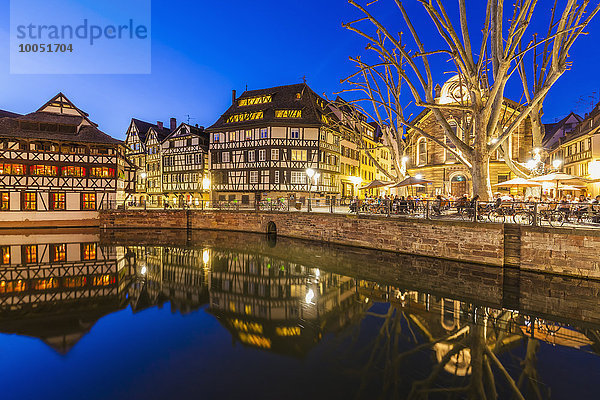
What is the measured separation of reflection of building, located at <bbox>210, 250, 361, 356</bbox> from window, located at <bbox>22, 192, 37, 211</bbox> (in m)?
24.9

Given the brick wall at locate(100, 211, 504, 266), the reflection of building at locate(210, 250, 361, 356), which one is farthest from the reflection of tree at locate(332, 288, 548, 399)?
the brick wall at locate(100, 211, 504, 266)

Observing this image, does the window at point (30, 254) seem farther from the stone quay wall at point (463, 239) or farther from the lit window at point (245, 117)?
the lit window at point (245, 117)

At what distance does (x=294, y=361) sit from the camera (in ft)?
20.8

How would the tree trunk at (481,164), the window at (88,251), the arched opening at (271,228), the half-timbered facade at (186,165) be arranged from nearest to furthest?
the tree trunk at (481,164), the window at (88,251), the arched opening at (271,228), the half-timbered facade at (186,165)

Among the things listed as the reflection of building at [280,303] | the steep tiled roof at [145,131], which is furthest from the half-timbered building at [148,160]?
the reflection of building at [280,303]

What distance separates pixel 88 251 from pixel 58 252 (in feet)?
4.84

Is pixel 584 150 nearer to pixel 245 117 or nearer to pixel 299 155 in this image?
pixel 299 155

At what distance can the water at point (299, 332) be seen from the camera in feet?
17.9

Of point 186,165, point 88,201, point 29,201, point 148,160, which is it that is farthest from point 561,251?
point 148,160

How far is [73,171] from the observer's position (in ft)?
99.9

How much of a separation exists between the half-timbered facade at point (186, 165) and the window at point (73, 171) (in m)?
12.2

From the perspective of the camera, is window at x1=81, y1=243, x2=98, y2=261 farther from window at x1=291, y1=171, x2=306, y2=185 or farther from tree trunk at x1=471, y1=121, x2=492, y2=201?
tree trunk at x1=471, y1=121, x2=492, y2=201

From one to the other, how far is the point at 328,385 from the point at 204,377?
230 centimetres

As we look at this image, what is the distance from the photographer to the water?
5469 mm
